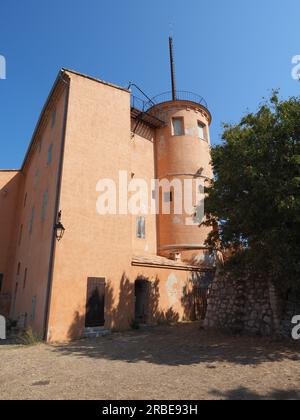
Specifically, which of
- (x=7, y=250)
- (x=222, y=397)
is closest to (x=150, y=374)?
(x=222, y=397)

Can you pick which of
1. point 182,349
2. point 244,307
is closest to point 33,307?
point 182,349

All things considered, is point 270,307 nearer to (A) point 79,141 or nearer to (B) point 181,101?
(A) point 79,141

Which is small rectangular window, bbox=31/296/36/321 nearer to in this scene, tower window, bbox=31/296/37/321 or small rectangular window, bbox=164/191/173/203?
tower window, bbox=31/296/37/321

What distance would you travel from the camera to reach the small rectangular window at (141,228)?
709 inches

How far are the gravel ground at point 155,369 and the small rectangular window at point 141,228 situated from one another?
7.75 metres

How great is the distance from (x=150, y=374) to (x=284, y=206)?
209 inches

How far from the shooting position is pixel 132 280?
13.9 m

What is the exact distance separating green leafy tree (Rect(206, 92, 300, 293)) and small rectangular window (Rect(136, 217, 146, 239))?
820 cm

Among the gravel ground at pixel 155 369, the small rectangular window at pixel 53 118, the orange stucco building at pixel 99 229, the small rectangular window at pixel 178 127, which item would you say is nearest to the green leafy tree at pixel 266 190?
the gravel ground at pixel 155 369

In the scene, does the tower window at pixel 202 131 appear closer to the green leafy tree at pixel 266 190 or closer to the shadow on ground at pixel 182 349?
the green leafy tree at pixel 266 190

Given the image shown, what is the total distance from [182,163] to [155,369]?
15.0 meters

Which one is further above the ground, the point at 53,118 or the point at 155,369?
the point at 53,118

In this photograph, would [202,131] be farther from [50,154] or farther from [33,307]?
[33,307]

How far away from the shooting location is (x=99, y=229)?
13.5 m
